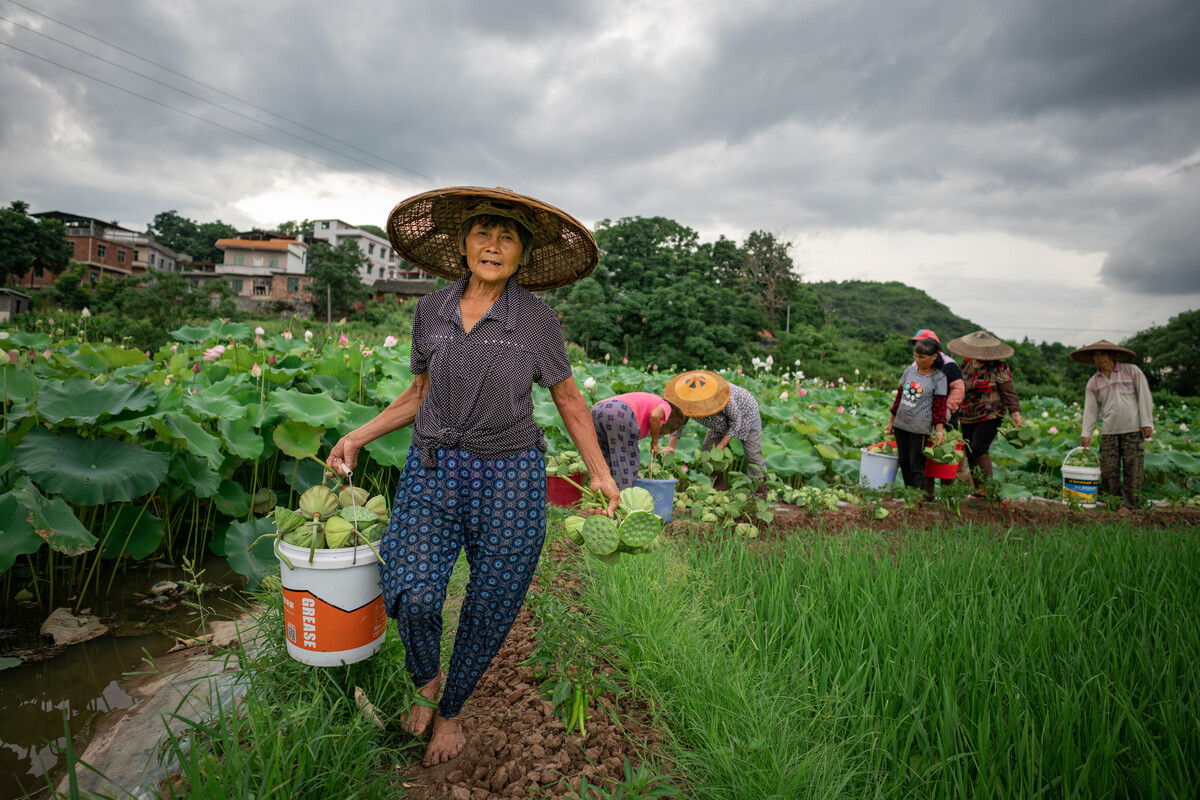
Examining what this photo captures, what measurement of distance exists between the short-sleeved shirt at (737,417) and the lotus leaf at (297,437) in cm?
272

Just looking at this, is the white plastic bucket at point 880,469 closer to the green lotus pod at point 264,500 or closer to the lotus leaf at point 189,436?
the green lotus pod at point 264,500

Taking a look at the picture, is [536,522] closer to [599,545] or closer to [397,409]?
[599,545]

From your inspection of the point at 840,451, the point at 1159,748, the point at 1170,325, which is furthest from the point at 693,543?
the point at 1170,325

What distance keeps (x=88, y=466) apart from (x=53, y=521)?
0.55 meters

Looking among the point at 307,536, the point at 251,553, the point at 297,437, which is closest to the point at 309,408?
the point at 297,437

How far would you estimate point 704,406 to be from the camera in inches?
175

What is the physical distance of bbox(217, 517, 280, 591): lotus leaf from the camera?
326cm

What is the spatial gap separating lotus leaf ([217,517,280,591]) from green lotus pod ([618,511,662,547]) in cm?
215

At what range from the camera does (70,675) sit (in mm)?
2709

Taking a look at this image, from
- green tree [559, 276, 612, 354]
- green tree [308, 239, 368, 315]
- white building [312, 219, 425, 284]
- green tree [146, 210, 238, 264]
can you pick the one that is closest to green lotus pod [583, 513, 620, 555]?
green tree [559, 276, 612, 354]

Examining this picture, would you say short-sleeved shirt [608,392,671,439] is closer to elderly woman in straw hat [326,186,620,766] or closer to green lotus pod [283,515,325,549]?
elderly woman in straw hat [326,186,620,766]

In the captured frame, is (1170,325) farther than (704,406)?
Yes

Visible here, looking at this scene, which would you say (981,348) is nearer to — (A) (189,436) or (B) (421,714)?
(B) (421,714)

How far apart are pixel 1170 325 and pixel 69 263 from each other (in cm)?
5897
